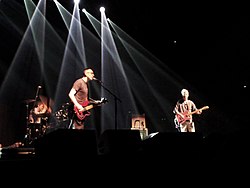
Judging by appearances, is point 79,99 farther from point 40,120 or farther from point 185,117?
point 185,117

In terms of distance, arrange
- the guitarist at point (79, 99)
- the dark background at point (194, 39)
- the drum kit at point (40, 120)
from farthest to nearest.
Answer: the dark background at point (194, 39) → the drum kit at point (40, 120) → the guitarist at point (79, 99)

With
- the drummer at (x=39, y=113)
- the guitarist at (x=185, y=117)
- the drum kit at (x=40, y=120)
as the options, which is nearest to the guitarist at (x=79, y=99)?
the drum kit at (x=40, y=120)

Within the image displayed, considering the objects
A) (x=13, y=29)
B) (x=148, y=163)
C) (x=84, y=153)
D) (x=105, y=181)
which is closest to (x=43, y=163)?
(x=84, y=153)

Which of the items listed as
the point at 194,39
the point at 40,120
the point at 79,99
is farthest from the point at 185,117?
the point at 40,120

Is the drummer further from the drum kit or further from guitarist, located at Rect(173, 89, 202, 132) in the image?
guitarist, located at Rect(173, 89, 202, 132)

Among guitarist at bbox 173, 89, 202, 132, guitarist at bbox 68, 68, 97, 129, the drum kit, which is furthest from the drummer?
guitarist at bbox 173, 89, 202, 132

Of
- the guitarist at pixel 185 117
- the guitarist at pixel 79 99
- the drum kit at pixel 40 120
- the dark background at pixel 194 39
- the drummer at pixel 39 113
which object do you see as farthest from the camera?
the dark background at pixel 194 39

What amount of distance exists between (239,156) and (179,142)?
43 cm

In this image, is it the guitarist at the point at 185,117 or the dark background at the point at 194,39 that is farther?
the dark background at the point at 194,39

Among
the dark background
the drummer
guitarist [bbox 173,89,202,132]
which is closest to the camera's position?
the drummer

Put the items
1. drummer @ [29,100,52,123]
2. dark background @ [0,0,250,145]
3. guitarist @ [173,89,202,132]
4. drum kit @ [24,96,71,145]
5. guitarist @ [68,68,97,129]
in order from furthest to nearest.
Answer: dark background @ [0,0,250,145], guitarist @ [173,89,202,132], drummer @ [29,100,52,123], drum kit @ [24,96,71,145], guitarist @ [68,68,97,129]

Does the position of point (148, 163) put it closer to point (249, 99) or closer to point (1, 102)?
point (1, 102)

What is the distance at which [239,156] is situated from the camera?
177 centimetres

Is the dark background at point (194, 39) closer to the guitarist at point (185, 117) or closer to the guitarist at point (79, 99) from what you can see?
the guitarist at point (185, 117)
